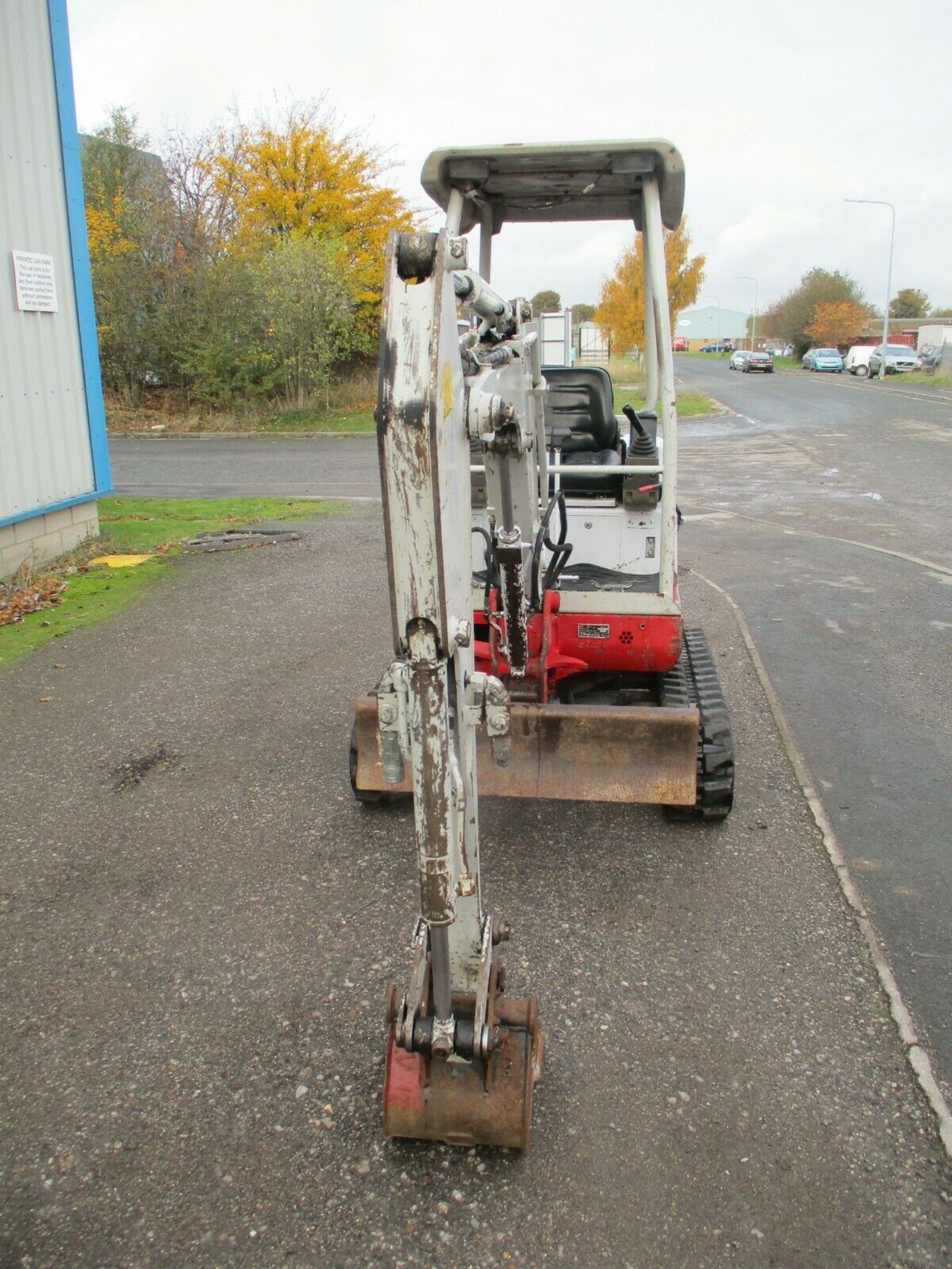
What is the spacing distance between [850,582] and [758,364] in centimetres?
4897

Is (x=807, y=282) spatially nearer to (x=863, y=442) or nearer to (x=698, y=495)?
(x=863, y=442)

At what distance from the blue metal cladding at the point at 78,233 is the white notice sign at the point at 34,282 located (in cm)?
46

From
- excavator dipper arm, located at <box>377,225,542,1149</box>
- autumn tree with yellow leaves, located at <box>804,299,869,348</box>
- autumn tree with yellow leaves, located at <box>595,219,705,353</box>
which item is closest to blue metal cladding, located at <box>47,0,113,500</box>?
excavator dipper arm, located at <box>377,225,542,1149</box>

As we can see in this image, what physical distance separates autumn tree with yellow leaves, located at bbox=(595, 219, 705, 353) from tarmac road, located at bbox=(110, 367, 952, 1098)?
10987 mm

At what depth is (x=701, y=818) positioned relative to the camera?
4.58 m

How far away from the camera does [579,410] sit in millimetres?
5684

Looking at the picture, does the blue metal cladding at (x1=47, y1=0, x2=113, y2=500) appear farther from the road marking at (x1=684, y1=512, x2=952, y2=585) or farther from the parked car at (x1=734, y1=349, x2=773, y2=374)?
the parked car at (x1=734, y1=349, x2=773, y2=374)

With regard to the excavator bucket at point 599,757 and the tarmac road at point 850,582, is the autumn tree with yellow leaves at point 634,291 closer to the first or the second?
the tarmac road at point 850,582

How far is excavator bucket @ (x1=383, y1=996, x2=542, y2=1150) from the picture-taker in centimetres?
265

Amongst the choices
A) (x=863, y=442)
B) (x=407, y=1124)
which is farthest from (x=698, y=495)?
(x=407, y=1124)

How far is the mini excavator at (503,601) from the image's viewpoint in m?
2.21

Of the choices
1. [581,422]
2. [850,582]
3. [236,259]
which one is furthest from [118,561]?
[236,259]

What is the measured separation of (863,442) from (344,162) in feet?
53.3

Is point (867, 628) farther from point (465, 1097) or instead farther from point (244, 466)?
point (244, 466)
